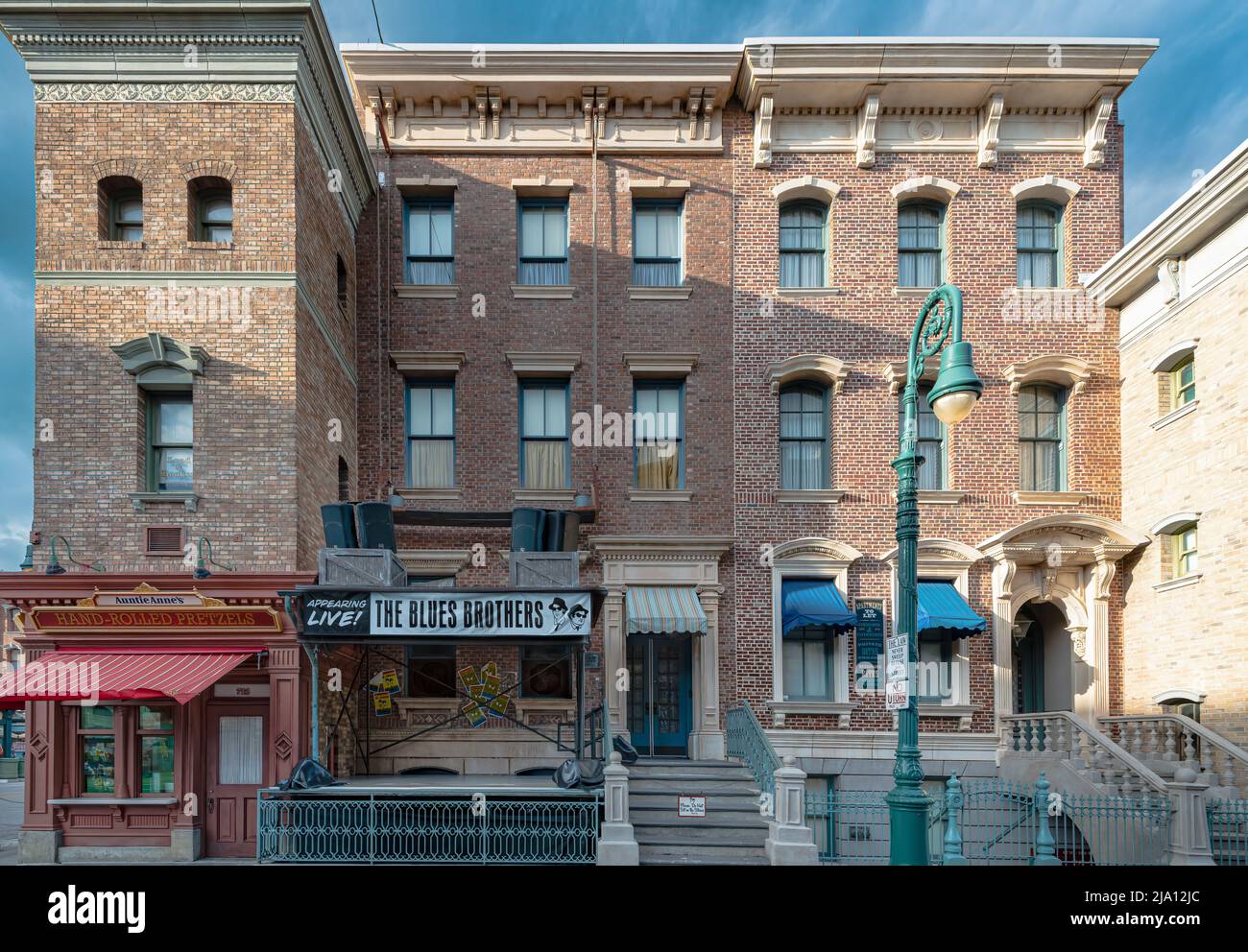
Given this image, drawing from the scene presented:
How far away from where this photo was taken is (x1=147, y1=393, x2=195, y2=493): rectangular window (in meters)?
13.6

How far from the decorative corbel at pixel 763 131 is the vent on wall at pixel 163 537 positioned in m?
12.8

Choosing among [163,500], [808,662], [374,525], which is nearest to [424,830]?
[374,525]

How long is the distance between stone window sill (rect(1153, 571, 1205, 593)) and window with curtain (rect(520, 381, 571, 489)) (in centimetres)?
1116

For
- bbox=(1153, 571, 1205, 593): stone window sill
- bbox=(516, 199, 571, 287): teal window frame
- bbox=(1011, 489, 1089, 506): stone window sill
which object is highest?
bbox=(516, 199, 571, 287): teal window frame

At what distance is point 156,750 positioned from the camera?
1345 cm

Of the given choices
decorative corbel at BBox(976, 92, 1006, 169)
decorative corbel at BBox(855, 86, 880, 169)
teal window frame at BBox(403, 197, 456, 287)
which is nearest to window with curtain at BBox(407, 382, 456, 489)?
teal window frame at BBox(403, 197, 456, 287)

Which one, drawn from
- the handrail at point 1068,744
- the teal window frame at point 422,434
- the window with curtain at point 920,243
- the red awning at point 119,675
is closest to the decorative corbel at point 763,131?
the window with curtain at point 920,243

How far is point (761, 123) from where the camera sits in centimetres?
1717

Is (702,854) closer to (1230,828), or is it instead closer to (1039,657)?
(1230,828)

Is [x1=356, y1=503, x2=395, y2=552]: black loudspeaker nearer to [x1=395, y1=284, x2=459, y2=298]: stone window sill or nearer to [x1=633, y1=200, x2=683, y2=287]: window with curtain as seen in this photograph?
[x1=395, y1=284, x2=459, y2=298]: stone window sill

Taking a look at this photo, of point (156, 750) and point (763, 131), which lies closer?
point (156, 750)

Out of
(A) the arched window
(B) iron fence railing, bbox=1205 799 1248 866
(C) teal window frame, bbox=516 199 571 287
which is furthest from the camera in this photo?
(C) teal window frame, bbox=516 199 571 287

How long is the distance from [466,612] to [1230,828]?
1138cm

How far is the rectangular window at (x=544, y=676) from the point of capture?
16.2 meters
